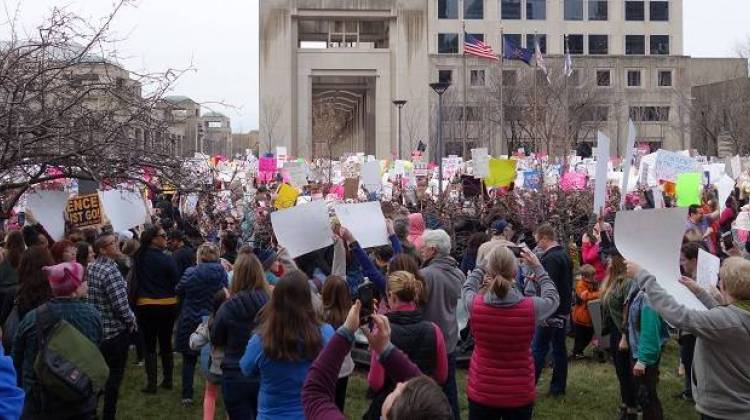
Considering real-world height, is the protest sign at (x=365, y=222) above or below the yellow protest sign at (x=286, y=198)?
below

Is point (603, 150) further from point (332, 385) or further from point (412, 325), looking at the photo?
point (332, 385)

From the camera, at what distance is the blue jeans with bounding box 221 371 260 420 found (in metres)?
6.06

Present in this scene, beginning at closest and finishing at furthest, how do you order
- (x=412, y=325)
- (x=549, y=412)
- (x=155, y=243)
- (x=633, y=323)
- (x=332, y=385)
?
(x=332, y=385) → (x=412, y=325) → (x=633, y=323) → (x=549, y=412) → (x=155, y=243)

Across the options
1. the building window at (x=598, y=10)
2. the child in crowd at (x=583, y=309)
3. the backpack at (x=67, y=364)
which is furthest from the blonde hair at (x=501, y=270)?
the building window at (x=598, y=10)

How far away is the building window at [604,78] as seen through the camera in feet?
221

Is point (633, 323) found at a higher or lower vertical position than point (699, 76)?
lower

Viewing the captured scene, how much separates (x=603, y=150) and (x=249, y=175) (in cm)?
1992

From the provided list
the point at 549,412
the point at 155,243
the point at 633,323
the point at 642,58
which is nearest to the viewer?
the point at 633,323

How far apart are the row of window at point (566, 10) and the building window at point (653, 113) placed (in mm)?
8690

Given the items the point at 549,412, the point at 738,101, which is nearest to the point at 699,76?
the point at 738,101

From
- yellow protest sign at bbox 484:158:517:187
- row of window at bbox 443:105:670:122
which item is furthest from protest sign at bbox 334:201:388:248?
row of window at bbox 443:105:670:122

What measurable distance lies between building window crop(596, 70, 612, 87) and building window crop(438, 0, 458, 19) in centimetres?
1232

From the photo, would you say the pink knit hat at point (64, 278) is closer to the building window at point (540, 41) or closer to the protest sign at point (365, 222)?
the protest sign at point (365, 222)

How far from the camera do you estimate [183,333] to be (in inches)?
339
